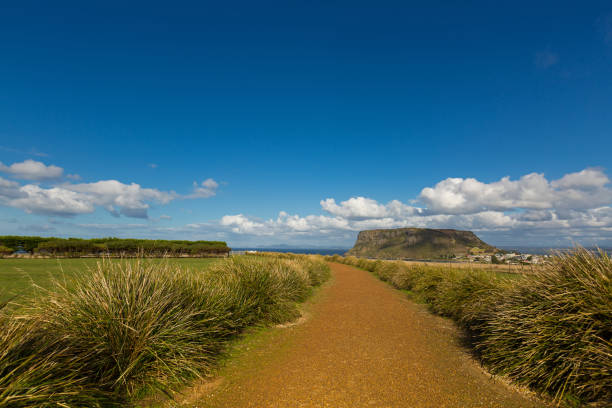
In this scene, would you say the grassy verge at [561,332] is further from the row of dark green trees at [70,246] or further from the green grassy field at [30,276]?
the row of dark green trees at [70,246]

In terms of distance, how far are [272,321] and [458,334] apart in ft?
17.2

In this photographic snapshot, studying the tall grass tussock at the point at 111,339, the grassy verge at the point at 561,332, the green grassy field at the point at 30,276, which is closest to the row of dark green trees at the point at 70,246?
the green grassy field at the point at 30,276

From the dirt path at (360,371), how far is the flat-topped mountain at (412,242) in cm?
8705

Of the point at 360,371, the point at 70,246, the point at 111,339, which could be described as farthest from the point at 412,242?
the point at 111,339

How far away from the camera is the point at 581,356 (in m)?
3.65

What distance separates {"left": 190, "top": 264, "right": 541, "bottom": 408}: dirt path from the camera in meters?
4.06

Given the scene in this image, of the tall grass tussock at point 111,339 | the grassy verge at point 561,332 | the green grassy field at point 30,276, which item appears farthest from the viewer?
the green grassy field at point 30,276

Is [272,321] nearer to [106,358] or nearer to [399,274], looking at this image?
[106,358]

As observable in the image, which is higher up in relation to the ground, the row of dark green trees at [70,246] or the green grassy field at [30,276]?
the row of dark green trees at [70,246]

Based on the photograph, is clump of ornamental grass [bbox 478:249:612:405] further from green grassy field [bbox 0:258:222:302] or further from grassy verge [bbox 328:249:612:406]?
green grassy field [bbox 0:258:222:302]

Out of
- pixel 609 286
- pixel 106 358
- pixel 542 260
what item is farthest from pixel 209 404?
pixel 542 260

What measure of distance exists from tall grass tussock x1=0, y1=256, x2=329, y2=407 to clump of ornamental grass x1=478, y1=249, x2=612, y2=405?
17.7 ft

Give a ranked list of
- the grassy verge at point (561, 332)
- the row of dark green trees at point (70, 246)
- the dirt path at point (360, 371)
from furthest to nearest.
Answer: the row of dark green trees at point (70, 246) → the dirt path at point (360, 371) → the grassy verge at point (561, 332)

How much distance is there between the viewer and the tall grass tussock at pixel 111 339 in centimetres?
286
